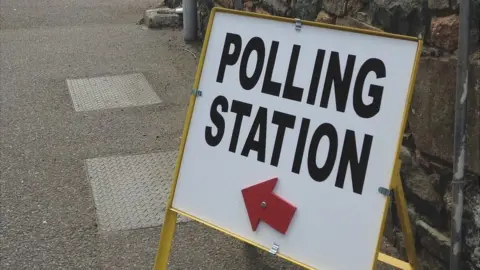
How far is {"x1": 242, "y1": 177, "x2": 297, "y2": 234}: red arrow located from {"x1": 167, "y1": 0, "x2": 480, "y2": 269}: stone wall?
80 cm

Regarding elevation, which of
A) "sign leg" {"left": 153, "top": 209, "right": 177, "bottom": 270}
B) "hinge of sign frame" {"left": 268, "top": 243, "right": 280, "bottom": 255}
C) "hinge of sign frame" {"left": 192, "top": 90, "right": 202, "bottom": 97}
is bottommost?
"sign leg" {"left": 153, "top": 209, "right": 177, "bottom": 270}

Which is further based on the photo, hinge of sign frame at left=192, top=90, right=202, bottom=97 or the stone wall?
hinge of sign frame at left=192, top=90, right=202, bottom=97

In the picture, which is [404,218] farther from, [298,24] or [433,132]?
[298,24]

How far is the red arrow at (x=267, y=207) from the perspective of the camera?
2.55 m

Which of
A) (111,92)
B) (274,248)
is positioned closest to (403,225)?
(274,248)

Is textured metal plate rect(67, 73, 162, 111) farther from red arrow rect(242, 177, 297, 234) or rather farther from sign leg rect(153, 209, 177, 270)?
red arrow rect(242, 177, 297, 234)

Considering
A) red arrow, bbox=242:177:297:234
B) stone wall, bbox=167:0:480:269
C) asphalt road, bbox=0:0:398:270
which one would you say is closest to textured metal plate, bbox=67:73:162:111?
asphalt road, bbox=0:0:398:270

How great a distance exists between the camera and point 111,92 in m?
6.44

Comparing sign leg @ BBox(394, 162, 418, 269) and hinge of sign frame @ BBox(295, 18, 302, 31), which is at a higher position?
hinge of sign frame @ BBox(295, 18, 302, 31)

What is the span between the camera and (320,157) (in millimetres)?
2465

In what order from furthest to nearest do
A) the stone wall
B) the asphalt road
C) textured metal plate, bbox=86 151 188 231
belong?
textured metal plate, bbox=86 151 188 231
the asphalt road
the stone wall

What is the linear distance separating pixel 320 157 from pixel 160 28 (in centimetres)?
686

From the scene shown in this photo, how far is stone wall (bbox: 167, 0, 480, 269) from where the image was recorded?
265 cm

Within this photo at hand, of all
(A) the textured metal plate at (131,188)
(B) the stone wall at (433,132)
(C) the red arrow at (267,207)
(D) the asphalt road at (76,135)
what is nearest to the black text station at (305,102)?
(C) the red arrow at (267,207)
